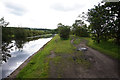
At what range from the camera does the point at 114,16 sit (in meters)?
17.8

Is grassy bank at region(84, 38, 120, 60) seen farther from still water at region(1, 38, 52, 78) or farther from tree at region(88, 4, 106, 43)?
still water at region(1, 38, 52, 78)

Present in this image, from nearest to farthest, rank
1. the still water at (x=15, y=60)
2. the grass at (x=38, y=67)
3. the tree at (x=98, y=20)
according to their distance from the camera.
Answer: the grass at (x=38, y=67) < the still water at (x=15, y=60) < the tree at (x=98, y=20)

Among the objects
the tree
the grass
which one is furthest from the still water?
the tree

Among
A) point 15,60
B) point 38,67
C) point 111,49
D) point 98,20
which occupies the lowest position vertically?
point 15,60

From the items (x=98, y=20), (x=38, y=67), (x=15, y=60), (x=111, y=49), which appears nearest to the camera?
(x=38, y=67)

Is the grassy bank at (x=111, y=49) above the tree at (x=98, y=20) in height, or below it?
below

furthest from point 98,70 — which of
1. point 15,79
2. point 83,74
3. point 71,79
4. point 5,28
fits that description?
point 5,28

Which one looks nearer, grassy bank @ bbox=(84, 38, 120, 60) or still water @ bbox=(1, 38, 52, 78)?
grassy bank @ bbox=(84, 38, 120, 60)

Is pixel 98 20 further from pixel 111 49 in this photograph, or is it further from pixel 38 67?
pixel 38 67

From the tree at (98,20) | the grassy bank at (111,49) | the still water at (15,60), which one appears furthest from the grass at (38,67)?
the tree at (98,20)

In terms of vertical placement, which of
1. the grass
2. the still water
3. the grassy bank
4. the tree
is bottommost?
the still water

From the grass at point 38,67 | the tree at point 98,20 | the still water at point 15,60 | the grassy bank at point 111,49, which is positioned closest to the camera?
the grass at point 38,67

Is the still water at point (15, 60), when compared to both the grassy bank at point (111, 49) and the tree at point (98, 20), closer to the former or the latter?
the grassy bank at point (111, 49)

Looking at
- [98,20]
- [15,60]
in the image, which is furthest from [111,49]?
[15,60]
